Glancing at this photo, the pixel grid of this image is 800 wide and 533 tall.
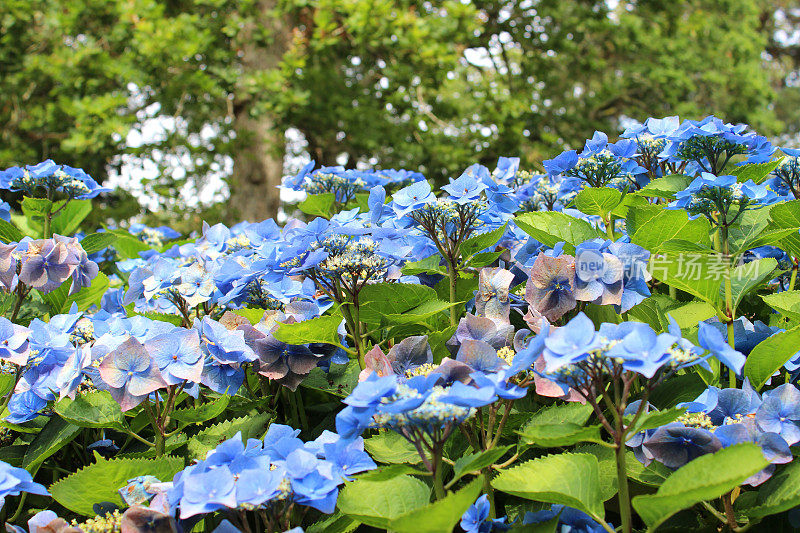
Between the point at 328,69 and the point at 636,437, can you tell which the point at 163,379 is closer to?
the point at 636,437

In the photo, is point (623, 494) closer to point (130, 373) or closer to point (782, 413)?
point (782, 413)

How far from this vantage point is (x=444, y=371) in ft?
3.88

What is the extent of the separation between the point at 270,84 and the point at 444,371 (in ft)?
22.3

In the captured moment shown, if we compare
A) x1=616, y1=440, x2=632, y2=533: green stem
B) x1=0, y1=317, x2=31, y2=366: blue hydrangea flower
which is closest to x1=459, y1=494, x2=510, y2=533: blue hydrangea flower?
x1=616, y1=440, x2=632, y2=533: green stem

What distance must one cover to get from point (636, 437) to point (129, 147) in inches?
318

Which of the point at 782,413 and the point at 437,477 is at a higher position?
the point at 782,413

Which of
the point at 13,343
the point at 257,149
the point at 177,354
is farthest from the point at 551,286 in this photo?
the point at 257,149

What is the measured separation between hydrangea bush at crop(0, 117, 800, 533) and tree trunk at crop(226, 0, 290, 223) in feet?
22.3

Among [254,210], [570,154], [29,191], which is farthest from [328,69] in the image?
[570,154]

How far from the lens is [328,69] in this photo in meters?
8.92

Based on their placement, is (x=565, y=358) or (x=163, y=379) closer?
(x=565, y=358)

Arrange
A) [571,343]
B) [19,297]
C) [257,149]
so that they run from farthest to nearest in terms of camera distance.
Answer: [257,149] → [19,297] → [571,343]

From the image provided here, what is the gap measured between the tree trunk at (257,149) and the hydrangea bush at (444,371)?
6.80 meters

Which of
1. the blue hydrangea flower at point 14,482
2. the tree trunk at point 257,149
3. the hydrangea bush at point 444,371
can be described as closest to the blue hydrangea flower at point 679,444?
the hydrangea bush at point 444,371
